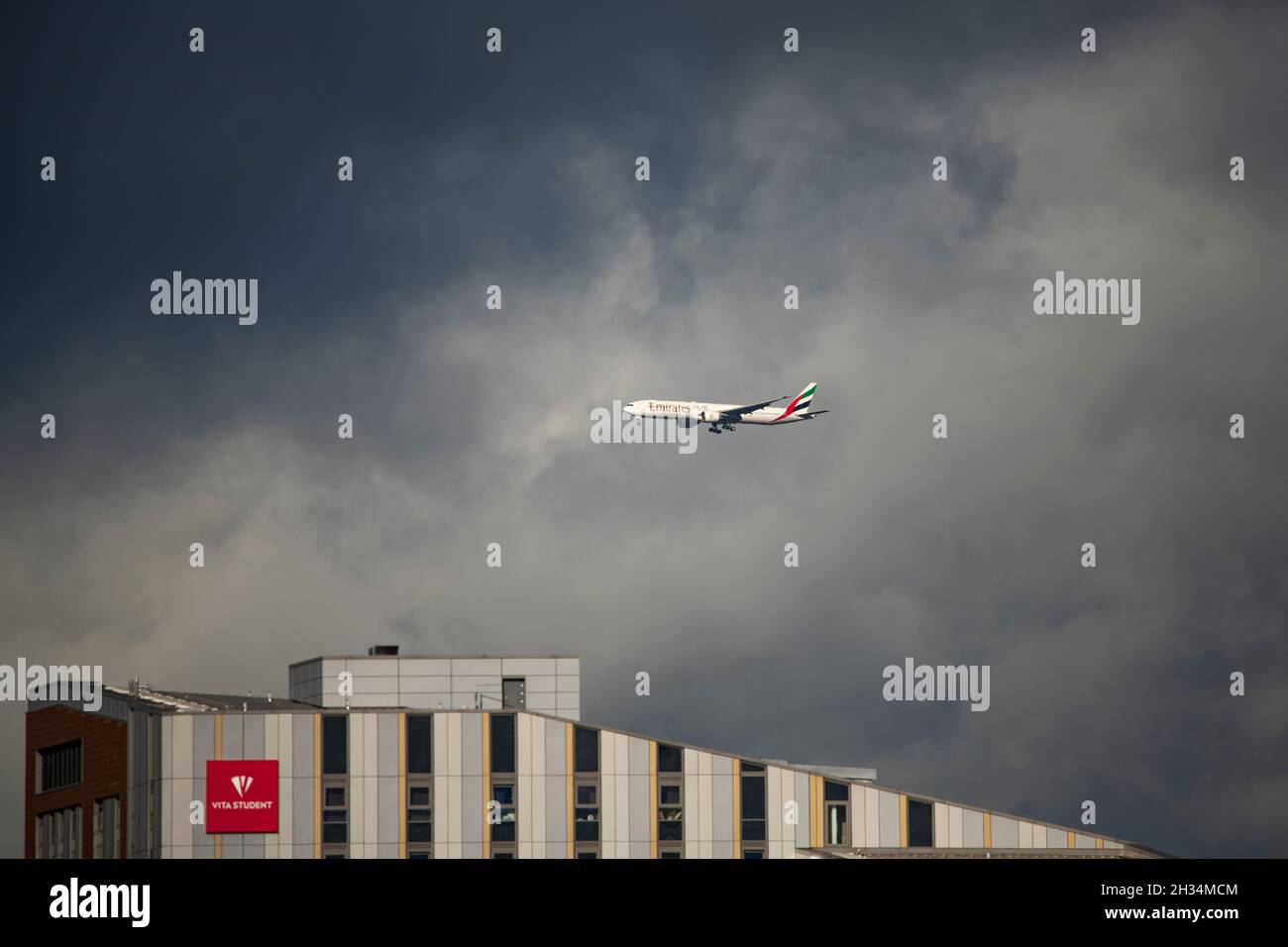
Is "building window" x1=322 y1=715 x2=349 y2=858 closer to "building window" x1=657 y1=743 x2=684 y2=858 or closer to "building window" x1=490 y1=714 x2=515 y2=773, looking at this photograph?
"building window" x1=490 y1=714 x2=515 y2=773

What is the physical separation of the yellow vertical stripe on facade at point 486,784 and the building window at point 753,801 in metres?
15.2

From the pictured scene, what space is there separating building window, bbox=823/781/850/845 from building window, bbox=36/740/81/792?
55.2m

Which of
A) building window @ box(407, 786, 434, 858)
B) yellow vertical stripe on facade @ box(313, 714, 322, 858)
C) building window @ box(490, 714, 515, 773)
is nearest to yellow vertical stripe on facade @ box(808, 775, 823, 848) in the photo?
building window @ box(490, 714, 515, 773)

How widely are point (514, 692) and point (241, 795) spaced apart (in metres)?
25.1

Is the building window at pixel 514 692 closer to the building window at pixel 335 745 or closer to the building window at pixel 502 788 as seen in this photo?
the building window at pixel 502 788

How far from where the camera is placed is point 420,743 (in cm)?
11756

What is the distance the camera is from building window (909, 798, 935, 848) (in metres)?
114

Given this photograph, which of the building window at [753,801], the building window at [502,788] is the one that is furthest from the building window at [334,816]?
the building window at [753,801]

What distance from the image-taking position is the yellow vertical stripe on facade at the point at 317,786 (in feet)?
379
